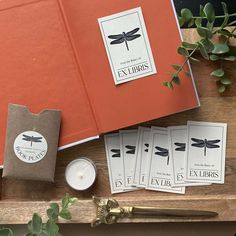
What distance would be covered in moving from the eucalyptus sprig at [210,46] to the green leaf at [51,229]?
423mm

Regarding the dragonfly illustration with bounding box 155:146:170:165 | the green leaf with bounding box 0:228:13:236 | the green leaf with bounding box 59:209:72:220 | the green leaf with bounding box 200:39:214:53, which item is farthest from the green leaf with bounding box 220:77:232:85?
the green leaf with bounding box 0:228:13:236

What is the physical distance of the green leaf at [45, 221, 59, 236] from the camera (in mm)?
993

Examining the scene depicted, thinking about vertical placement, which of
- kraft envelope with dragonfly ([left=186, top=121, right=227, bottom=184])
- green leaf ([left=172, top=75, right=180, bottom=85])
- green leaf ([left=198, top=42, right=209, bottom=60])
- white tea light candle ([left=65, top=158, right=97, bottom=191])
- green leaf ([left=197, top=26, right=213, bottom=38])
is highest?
green leaf ([left=197, top=26, right=213, bottom=38])

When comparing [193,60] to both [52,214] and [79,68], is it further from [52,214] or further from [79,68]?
[52,214]

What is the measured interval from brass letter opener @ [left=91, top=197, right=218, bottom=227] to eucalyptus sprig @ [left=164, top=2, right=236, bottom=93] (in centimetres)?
30

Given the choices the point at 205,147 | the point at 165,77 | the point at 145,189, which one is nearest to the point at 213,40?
the point at 165,77

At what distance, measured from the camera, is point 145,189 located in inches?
44.1

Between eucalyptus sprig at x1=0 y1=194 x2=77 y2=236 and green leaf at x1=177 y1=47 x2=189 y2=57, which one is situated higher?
green leaf at x1=177 y1=47 x2=189 y2=57

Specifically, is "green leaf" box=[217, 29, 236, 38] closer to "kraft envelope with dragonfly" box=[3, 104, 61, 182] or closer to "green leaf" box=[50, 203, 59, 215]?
"kraft envelope with dragonfly" box=[3, 104, 61, 182]

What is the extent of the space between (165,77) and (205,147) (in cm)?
21

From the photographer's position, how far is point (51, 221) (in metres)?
1.01

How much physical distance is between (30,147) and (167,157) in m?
0.34

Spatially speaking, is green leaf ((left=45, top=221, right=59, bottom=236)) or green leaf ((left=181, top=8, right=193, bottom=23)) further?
green leaf ((left=181, top=8, right=193, bottom=23))

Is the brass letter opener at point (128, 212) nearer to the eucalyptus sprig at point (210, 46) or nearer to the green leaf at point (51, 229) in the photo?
the green leaf at point (51, 229)
